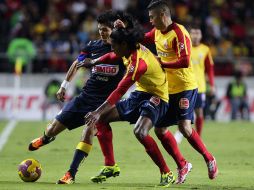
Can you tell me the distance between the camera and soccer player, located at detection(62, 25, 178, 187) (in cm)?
978

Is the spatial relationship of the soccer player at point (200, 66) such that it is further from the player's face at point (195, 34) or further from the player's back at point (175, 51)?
the player's back at point (175, 51)

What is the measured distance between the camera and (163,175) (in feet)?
33.6

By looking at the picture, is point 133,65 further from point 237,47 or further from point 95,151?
point 237,47

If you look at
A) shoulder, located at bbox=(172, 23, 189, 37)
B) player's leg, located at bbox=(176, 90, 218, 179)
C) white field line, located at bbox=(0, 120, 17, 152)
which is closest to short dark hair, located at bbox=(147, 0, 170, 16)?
shoulder, located at bbox=(172, 23, 189, 37)

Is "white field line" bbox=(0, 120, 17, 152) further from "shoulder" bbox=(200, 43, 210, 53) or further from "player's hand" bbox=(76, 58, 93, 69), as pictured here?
"player's hand" bbox=(76, 58, 93, 69)

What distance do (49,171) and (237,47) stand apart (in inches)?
598

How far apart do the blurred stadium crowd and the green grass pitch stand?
4.22 meters

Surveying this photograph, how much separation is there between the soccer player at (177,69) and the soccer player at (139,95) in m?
0.41

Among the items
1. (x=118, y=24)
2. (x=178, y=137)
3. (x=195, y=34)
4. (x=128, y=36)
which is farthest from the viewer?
(x=178, y=137)

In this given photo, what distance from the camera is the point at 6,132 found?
19.7 m

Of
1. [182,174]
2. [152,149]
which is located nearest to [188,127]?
[182,174]

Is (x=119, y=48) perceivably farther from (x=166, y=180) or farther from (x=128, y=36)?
(x=166, y=180)

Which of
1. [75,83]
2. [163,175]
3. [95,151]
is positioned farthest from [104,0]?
[163,175]

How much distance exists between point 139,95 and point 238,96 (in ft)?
47.9
